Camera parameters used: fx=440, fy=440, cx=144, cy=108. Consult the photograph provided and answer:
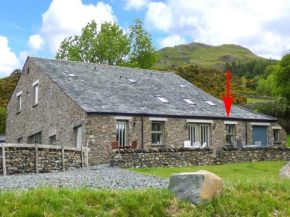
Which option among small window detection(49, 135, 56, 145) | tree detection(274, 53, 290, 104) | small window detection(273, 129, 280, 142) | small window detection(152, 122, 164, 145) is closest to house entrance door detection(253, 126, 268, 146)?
small window detection(273, 129, 280, 142)

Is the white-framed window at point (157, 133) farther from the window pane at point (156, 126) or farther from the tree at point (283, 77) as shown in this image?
the tree at point (283, 77)

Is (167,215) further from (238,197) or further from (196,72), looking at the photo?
(196,72)

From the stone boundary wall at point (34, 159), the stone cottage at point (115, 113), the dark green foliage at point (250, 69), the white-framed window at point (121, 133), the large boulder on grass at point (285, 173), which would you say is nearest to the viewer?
the large boulder on grass at point (285, 173)

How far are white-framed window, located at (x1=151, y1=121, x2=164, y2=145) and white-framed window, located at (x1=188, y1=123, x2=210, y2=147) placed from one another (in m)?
2.10

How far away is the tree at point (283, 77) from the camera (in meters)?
47.7

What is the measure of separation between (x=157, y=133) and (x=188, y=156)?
4.92 m

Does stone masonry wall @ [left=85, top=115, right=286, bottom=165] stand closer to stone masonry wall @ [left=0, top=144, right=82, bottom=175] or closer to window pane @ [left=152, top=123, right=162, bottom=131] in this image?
window pane @ [left=152, top=123, right=162, bottom=131]

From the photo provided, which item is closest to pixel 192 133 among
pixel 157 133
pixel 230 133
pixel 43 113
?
pixel 157 133

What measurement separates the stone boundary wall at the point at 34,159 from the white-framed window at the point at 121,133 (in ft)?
13.9

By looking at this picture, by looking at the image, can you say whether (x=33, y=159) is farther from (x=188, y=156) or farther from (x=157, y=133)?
(x=157, y=133)

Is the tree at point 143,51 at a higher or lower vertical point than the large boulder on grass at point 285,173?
higher

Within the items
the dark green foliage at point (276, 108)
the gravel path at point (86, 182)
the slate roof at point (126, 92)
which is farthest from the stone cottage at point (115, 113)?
the dark green foliage at point (276, 108)

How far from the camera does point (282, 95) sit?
4753 cm

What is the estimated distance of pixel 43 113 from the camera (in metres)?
28.6
